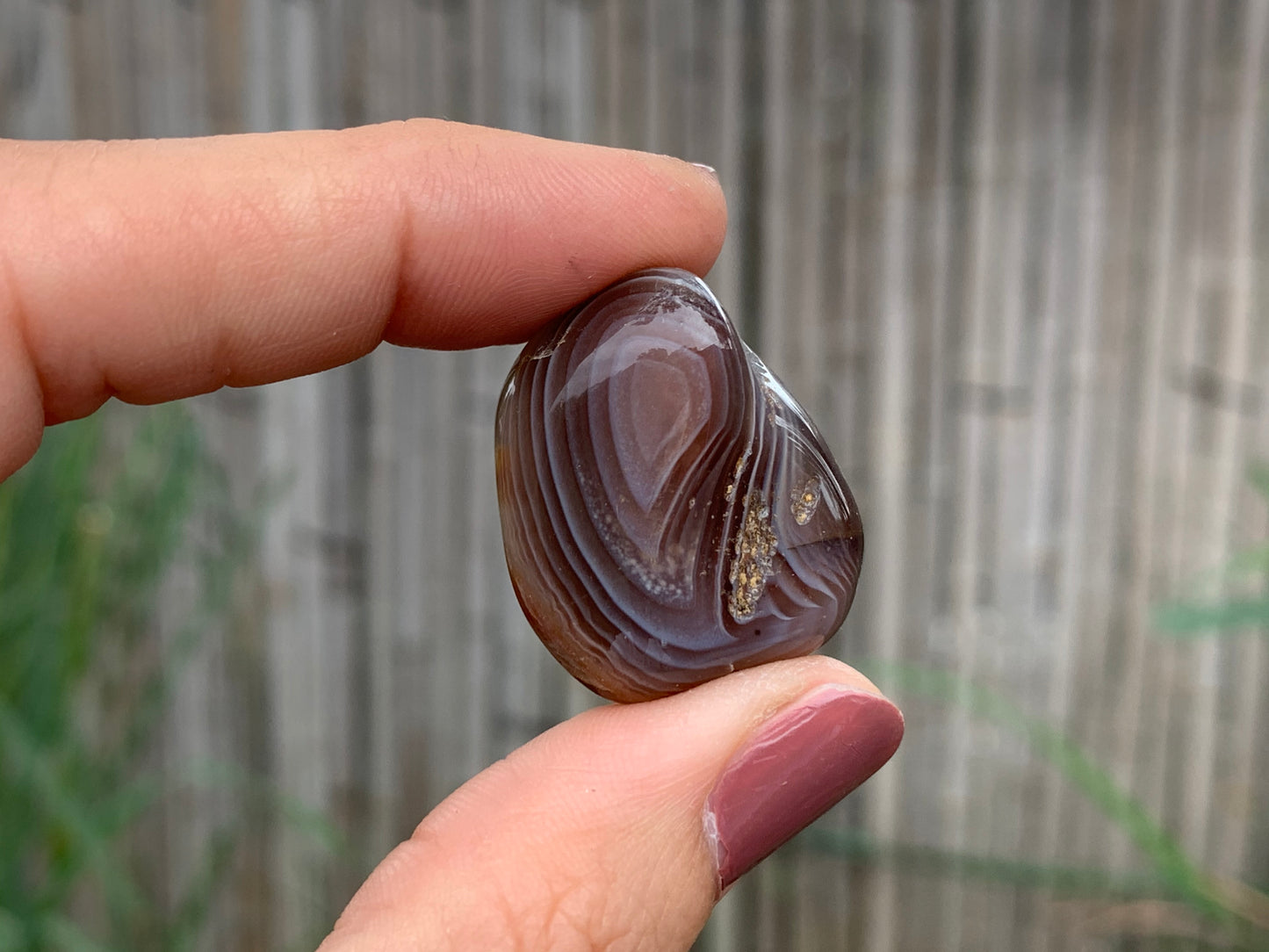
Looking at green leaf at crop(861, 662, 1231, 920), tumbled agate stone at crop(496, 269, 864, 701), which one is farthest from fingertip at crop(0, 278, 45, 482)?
green leaf at crop(861, 662, 1231, 920)

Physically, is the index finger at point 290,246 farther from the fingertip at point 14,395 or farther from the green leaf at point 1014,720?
the green leaf at point 1014,720

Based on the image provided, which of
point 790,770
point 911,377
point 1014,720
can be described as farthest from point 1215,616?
point 790,770

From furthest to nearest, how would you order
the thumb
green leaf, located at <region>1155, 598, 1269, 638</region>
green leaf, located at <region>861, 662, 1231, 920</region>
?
green leaf, located at <region>861, 662, 1231, 920</region>
green leaf, located at <region>1155, 598, 1269, 638</region>
the thumb

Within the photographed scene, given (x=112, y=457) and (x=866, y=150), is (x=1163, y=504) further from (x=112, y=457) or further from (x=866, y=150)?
(x=112, y=457)

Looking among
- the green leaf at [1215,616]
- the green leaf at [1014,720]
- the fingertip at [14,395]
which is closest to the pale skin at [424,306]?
the fingertip at [14,395]

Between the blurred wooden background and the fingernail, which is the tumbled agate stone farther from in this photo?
the blurred wooden background

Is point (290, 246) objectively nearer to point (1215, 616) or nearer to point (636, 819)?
point (636, 819)
